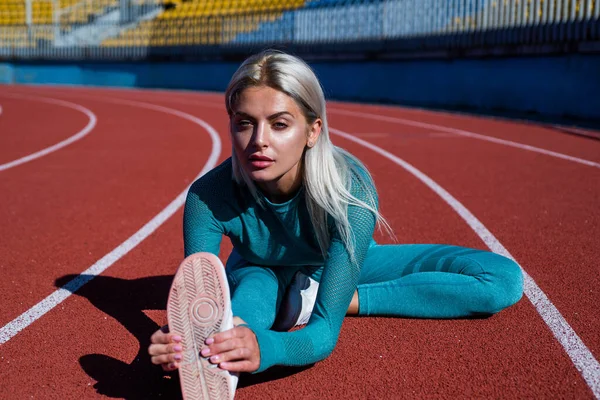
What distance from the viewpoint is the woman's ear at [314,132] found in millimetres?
2938

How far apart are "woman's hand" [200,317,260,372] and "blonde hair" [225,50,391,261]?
0.57m

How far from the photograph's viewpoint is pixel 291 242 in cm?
322

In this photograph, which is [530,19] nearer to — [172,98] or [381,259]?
[172,98]

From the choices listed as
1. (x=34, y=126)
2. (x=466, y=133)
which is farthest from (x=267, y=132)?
(x=34, y=126)

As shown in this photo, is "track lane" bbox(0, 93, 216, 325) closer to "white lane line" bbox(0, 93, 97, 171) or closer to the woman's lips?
"white lane line" bbox(0, 93, 97, 171)

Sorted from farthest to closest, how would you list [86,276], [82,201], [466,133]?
[466,133], [82,201], [86,276]

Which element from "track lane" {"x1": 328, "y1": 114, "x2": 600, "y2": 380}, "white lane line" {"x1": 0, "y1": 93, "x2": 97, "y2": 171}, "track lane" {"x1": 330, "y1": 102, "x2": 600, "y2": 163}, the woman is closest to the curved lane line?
"track lane" {"x1": 330, "y1": 102, "x2": 600, "y2": 163}

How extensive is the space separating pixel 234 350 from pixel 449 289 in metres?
1.33

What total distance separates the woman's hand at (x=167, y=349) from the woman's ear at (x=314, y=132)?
0.88m

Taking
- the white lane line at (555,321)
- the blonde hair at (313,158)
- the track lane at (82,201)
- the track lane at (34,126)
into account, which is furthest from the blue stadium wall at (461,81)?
the blonde hair at (313,158)

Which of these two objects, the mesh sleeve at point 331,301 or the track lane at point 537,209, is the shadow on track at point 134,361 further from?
the track lane at point 537,209

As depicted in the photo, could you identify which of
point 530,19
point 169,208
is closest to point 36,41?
point 530,19

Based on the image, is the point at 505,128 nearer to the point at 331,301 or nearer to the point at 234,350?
the point at 331,301

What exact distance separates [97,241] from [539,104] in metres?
11.1
